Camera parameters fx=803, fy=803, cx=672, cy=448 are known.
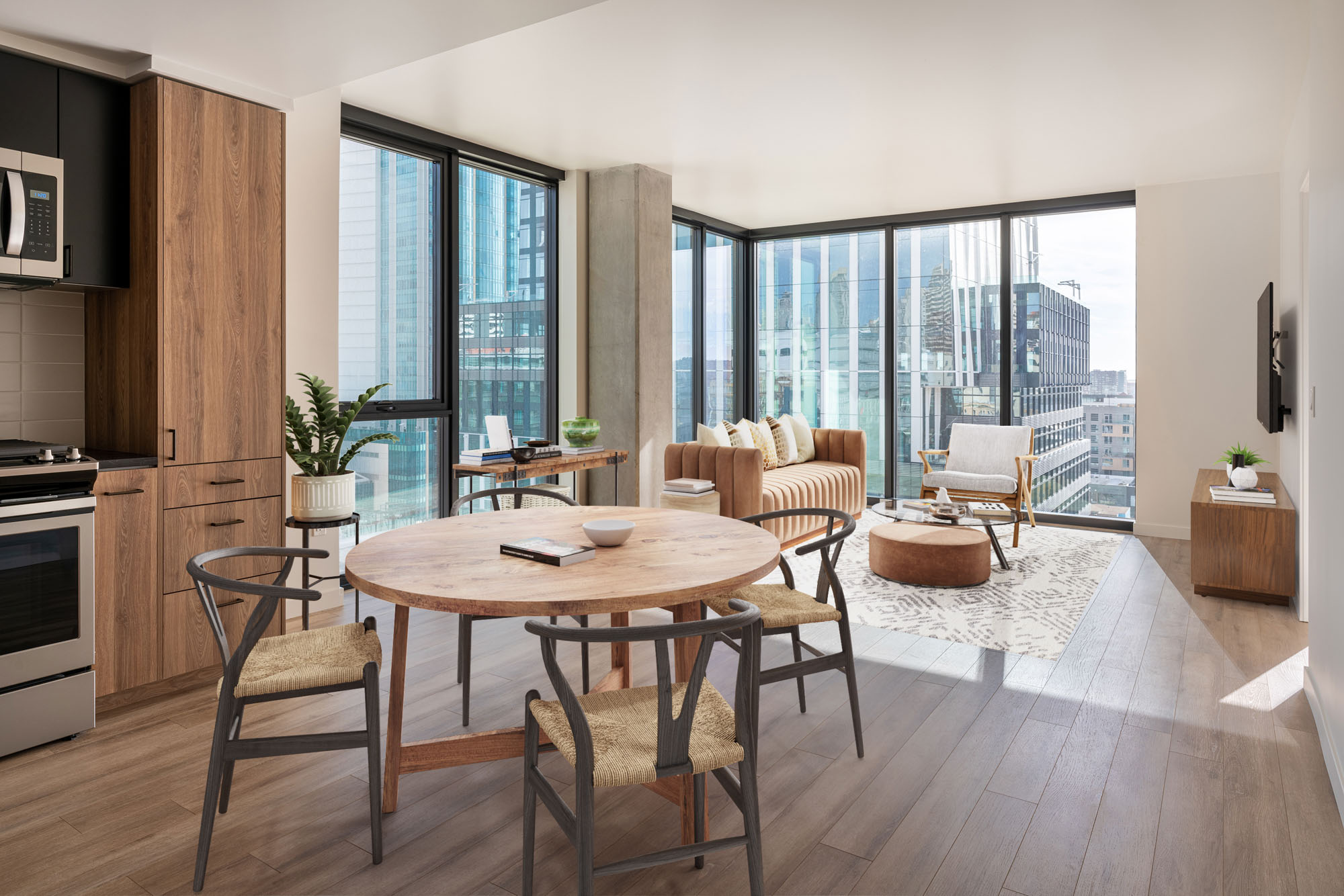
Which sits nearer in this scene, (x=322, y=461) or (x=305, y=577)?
(x=305, y=577)

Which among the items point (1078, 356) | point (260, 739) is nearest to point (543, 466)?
point (260, 739)

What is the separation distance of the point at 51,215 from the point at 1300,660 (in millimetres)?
5227

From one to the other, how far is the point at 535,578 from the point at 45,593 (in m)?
1.87

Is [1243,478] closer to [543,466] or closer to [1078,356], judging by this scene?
[1078,356]

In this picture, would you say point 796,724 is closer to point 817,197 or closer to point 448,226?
point 448,226

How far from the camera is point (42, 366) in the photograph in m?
3.18

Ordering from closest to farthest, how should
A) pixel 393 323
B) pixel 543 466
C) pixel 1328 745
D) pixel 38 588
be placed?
pixel 1328 745 → pixel 38 588 → pixel 543 466 → pixel 393 323

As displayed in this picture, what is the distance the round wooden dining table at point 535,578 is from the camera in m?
1.79

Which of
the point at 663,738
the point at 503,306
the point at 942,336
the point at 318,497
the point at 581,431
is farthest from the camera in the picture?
the point at 942,336

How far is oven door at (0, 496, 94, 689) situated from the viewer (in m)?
2.56

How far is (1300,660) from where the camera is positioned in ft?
11.3

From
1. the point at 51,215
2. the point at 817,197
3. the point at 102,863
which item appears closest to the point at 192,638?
the point at 102,863

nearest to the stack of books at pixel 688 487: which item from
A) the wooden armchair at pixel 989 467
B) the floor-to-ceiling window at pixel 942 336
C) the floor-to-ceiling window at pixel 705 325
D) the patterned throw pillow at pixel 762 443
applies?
the patterned throw pillow at pixel 762 443

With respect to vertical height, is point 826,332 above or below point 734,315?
below
